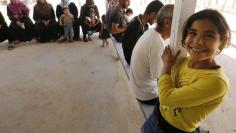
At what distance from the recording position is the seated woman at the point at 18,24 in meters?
4.52

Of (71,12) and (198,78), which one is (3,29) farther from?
(198,78)

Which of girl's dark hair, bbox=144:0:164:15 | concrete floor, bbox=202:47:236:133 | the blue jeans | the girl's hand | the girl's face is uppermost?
girl's dark hair, bbox=144:0:164:15

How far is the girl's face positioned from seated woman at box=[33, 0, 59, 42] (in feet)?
14.4

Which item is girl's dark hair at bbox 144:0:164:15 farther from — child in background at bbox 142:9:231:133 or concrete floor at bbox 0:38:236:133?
concrete floor at bbox 0:38:236:133

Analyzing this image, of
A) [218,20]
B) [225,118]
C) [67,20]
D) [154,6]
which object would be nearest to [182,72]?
[218,20]

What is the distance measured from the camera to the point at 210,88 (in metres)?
0.80

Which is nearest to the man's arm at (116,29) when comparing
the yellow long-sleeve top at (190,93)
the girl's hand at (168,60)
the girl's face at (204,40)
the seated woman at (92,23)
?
the seated woman at (92,23)

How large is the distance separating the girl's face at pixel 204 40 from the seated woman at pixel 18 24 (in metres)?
4.48

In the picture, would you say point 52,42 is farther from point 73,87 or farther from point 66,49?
point 73,87

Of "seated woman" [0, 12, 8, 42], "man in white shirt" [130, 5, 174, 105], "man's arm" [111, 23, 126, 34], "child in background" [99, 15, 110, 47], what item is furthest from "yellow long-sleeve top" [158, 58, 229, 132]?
"seated woman" [0, 12, 8, 42]

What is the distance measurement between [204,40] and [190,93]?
0.24m

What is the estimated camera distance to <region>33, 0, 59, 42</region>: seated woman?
184 inches

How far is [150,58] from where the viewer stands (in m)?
1.41

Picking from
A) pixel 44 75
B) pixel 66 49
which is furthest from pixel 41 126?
pixel 66 49
